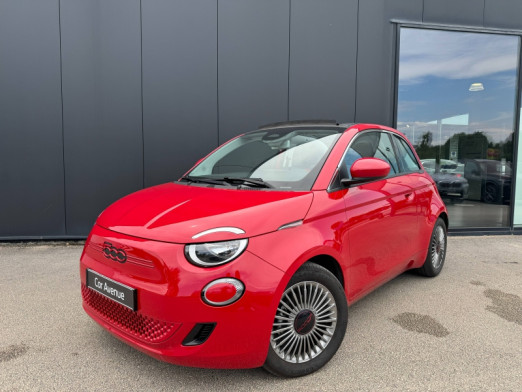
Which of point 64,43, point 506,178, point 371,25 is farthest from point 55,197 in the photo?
point 506,178

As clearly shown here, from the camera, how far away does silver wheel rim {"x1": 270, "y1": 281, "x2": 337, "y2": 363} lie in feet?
6.70

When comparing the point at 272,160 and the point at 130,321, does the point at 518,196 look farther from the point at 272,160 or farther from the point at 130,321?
the point at 130,321

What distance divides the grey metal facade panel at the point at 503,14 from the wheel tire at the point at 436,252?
467 centimetres

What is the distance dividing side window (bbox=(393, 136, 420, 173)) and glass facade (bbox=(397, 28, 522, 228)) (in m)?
3.02

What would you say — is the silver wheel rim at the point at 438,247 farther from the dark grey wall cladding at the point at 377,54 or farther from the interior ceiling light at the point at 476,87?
the interior ceiling light at the point at 476,87

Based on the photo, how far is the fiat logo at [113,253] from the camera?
6.64ft

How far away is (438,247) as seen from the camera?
401cm

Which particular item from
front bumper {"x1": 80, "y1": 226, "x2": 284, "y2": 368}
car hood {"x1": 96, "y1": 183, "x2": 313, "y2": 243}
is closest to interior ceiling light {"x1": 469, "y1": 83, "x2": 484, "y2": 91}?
car hood {"x1": 96, "y1": 183, "x2": 313, "y2": 243}

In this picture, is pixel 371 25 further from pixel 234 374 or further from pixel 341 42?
pixel 234 374

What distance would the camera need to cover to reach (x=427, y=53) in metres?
6.49

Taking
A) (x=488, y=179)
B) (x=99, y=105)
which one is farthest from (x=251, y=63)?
(x=488, y=179)

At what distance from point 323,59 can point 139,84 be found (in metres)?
3.01

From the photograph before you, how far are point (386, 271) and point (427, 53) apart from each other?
522 cm

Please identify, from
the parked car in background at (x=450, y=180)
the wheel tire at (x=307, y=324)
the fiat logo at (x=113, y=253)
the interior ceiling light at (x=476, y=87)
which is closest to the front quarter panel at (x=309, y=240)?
the wheel tire at (x=307, y=324)
